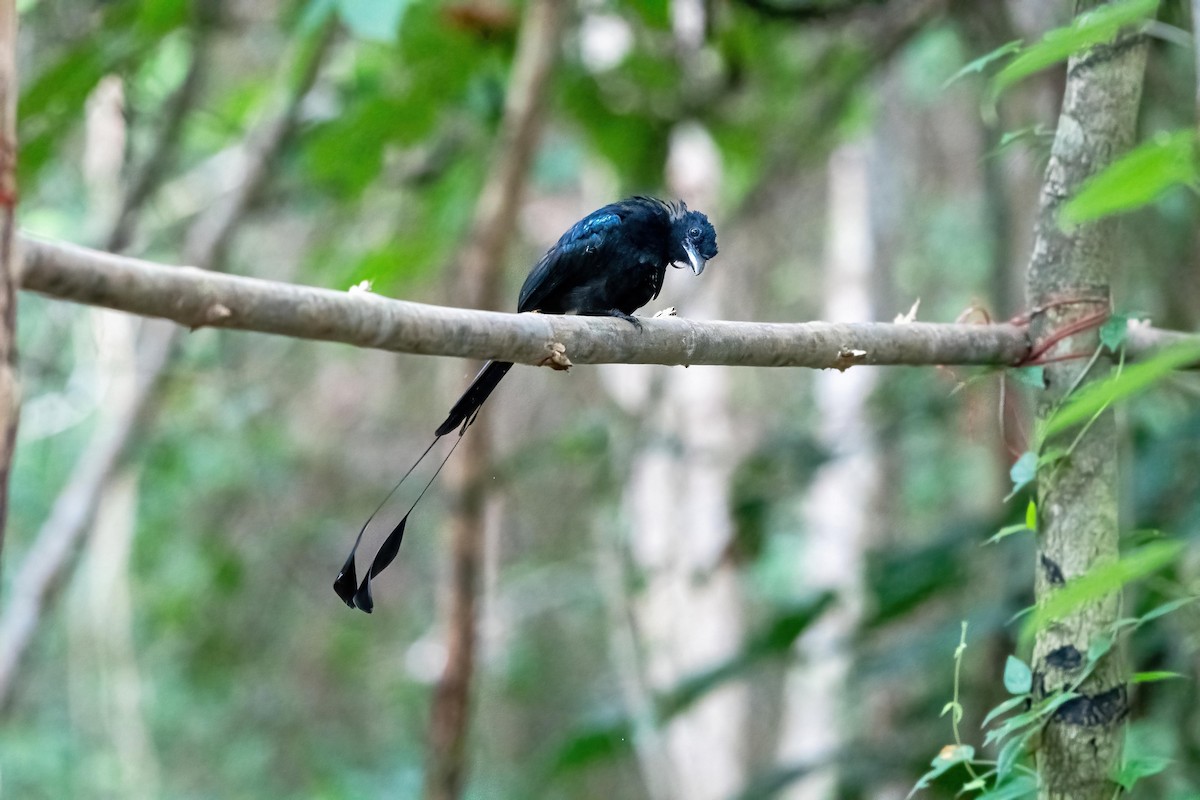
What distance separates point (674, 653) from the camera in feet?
21.7

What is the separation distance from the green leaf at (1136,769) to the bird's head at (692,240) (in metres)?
1.36

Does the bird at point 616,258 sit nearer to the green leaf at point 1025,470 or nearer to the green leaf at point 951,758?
the green leaf at point 1025,470

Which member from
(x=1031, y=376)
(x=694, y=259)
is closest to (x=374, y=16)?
(x=694, y=259)

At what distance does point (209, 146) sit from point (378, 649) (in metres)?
4.00

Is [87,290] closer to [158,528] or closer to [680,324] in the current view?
[680,324]

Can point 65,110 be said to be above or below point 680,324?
above

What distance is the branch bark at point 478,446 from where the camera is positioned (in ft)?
9.76

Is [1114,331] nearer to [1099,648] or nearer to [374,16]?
[1099,648]

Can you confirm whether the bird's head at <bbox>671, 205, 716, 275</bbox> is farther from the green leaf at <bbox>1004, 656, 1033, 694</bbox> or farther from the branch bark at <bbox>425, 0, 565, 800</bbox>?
the green leaf at <bbox>1004, 656, 1033, 694</bbox>

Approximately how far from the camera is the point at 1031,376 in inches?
72.9

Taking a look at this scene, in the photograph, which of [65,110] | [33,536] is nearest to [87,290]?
[65,110]

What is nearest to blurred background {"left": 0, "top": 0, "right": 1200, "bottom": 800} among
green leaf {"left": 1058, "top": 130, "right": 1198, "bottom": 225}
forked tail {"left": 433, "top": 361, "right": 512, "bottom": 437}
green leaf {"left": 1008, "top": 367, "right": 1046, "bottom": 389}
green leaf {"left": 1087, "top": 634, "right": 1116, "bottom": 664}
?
green leaf {"left": 1008, "top": 367, "right": 1046, "bottom": 389}

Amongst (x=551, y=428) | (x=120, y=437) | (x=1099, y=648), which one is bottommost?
(x=1099, y=648)

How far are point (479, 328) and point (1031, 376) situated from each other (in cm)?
91
